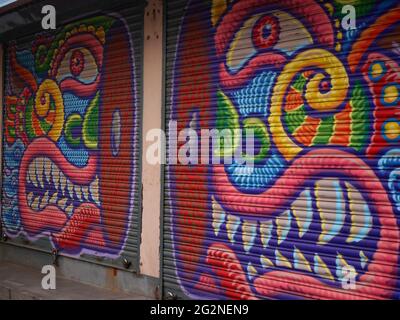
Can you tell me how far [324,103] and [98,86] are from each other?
3.36 m

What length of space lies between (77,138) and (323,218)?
12.7 feet

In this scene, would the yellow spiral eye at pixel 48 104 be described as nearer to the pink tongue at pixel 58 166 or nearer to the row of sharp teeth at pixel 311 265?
the pink tongue at pixel 58 166

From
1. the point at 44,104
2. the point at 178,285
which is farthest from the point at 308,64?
the point at 44,104

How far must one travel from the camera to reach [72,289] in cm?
629

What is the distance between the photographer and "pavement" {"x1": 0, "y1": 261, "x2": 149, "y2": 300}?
5.95 metres

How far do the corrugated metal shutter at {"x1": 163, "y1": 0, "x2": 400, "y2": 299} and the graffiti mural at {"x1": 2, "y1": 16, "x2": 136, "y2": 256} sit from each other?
0.88 meters

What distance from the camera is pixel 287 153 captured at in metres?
4.63

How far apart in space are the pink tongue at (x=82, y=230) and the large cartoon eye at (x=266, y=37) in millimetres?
2869

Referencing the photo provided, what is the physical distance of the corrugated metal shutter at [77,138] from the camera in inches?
244

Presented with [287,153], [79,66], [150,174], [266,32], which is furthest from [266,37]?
[79,66]

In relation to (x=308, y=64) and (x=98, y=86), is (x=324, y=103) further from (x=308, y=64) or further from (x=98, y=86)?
(x=98, y=86)

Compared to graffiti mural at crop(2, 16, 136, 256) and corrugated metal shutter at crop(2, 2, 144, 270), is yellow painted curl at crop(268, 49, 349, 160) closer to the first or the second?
corrugated metal shutter at crop(2, 2, 144, 270)

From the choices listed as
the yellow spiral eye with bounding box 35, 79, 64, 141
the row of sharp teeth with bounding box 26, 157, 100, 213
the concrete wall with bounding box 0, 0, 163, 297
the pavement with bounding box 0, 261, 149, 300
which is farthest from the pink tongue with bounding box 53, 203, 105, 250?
the yellow spiral eye with bounding box 35, 79, 64, 141

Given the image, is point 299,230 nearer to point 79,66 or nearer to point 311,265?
point 311,265
